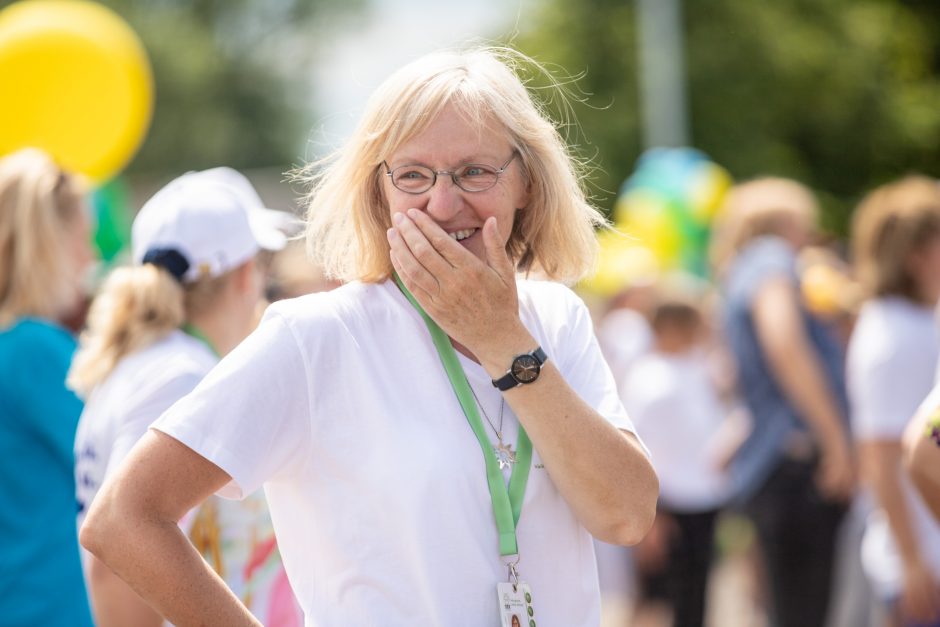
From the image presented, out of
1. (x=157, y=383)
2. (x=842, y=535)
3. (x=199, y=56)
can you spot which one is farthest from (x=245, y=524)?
(x=199, y=56)

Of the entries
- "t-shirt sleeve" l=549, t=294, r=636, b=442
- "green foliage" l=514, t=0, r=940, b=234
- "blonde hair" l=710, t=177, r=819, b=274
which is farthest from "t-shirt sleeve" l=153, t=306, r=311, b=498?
"green foliage" l=514, t=0, r=940, b=234

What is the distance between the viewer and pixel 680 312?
7.16 meters

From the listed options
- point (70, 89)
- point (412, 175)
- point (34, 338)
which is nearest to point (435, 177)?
point (412, 175)

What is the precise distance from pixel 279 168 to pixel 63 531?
124ft

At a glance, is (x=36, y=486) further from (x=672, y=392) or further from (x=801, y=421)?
(x=672, y=392)

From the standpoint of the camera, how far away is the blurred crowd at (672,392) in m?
3.01

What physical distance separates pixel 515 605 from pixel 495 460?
24 cm

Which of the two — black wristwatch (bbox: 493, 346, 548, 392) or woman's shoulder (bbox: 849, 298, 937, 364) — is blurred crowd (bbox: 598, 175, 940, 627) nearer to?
woman's shoulder (bbox: 849, 298, 937, 364)

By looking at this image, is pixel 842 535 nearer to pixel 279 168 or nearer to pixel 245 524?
pixel 245 524

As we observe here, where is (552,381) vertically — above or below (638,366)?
above

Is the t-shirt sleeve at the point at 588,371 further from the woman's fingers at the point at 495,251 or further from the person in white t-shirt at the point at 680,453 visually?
the person in white t-shirt at the point at 680,453

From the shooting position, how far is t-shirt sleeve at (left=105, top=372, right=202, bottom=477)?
2.79 meters

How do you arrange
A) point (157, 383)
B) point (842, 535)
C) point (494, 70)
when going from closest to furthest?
point (494, 70) → point (157, 383) → point (842, 535)

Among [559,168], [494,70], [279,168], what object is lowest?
[279,168]
